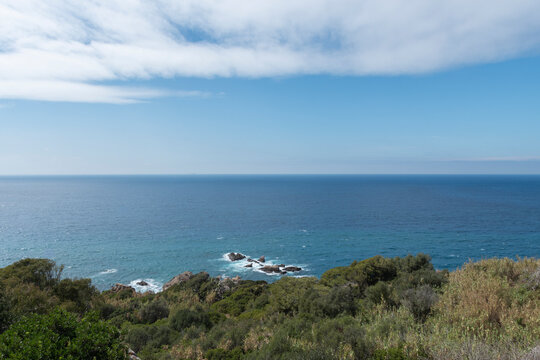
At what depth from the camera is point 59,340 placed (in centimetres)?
520

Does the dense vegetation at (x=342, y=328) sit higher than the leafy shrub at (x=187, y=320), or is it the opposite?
the dense vegetation at (x=342, y=328)

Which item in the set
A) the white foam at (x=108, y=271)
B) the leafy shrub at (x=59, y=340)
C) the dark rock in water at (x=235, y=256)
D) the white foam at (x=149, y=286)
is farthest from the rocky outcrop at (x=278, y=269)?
the leafy shrub at (x=59, y=340)

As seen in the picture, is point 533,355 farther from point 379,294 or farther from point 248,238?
point 248,238

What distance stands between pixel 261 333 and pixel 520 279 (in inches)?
411

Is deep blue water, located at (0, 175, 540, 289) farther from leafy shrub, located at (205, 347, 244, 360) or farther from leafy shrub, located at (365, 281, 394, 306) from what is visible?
leafy shrub, located at (205, 347, 244, 360)

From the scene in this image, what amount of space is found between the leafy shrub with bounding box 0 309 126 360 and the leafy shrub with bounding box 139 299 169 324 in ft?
36.7

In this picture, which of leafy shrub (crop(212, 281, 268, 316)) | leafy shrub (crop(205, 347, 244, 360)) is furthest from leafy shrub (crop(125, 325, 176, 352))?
leafy shrub (crop(212, 281, 268, 316))

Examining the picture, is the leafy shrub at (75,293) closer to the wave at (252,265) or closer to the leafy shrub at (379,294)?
the leafy shrub at (379,294)

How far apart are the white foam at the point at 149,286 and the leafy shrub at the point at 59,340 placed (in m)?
27.7

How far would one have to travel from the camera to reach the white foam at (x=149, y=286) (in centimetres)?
3071

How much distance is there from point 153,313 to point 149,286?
17796mm

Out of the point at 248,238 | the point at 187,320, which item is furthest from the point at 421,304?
the point at 248,238

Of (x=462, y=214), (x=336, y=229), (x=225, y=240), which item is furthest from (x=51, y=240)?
(x=462, y=214)

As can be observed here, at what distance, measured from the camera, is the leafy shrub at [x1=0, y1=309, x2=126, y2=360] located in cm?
473
